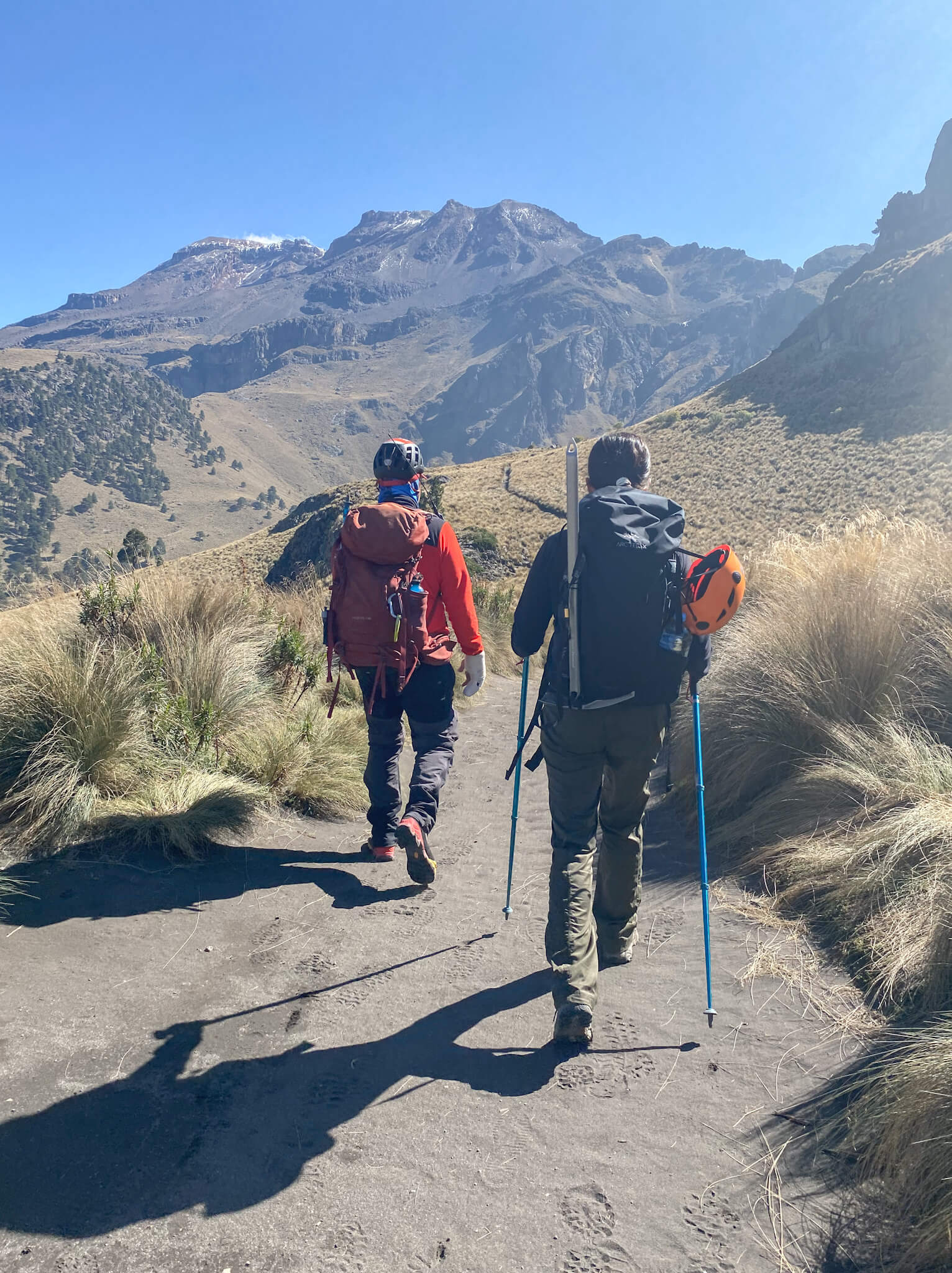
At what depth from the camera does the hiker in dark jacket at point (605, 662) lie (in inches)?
125

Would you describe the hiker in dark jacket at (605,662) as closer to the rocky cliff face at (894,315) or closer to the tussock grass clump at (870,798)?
the tussock grass clump at (870,798)

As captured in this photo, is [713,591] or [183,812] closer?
[713,591]

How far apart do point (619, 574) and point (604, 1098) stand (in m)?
1.83

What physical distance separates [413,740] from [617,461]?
201 centimetres

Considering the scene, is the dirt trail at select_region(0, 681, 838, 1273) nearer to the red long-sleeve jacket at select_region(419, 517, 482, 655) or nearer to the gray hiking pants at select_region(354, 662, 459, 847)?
the gray hiking pants at select_region(354, 662, 459, 847)

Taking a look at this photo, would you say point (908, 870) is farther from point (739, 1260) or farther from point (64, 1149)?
point (64, 1149)

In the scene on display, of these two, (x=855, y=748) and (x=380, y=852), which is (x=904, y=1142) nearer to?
(x=855, y=748)

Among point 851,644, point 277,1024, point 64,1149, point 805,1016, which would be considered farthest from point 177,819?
point 851,644

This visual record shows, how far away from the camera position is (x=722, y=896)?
400cm

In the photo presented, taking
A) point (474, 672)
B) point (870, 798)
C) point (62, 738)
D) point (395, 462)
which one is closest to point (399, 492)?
point (395, 462)

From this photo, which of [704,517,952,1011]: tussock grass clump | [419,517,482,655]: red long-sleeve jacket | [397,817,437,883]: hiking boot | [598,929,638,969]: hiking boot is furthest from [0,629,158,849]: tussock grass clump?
[704,517,952,1011]: tussock grass clump

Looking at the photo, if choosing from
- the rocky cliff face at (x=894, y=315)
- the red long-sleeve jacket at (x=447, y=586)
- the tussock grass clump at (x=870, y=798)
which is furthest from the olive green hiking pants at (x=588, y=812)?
the rocky cliff face at (x=894, y=315)

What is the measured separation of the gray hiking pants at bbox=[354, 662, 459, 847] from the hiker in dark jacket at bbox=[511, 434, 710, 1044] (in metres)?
1.18

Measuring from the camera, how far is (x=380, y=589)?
164 inches
